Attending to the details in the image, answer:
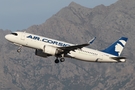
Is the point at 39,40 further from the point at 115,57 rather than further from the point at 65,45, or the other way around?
the point at 115,57

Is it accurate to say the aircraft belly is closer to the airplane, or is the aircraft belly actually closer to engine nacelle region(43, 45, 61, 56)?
the airplane

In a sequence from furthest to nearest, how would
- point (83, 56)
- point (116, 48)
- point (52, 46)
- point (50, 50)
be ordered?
point (116, 48), point (83, 56), point (52, 46), point (50, 50)

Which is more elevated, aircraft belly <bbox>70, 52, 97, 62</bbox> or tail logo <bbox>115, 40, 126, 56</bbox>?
tail logo <bbox>115, 40, 126, 56</bbox>

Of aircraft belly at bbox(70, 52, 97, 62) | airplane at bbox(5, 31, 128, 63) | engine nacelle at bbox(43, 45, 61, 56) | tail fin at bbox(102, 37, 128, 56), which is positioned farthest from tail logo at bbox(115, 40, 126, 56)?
engine nacelle at bbox(43, 45, 61, 56)

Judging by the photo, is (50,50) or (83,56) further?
(83,56)

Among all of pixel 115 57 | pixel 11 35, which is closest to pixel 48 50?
pixel 11 35

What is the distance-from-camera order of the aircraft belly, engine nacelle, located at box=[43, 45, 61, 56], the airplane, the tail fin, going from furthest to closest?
the tail fin
the aircraft belly
the airplane
engine nacelle, located at box=[43, 45, 61, 56]

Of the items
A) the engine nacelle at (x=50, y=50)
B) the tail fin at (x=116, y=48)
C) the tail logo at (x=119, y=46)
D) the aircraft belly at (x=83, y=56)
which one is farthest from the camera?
the tail logo at (x=119, y=46)

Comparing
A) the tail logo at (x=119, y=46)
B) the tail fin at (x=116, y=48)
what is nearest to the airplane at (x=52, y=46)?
the tail fin at (x=116, y=48)

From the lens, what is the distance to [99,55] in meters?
120

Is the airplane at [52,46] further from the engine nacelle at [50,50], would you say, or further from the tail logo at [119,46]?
the tail logo at [119,46]

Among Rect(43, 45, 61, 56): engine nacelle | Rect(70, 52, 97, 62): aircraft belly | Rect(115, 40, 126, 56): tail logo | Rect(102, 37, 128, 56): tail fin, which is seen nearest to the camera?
Rect(43, 45, 61, 56): engine nacelle

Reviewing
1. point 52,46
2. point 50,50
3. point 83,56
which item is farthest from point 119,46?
point 50,50

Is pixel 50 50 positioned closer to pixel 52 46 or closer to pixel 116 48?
pixel 52 46
